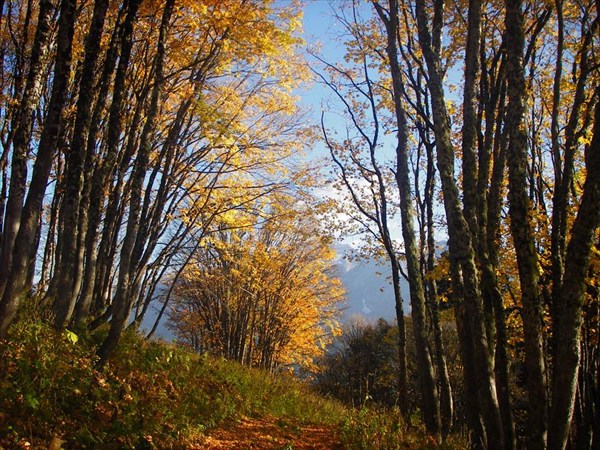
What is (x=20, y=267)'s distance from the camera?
4703 mm

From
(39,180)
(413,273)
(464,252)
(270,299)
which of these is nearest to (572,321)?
(464,252)

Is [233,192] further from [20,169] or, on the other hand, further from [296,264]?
[296,264]

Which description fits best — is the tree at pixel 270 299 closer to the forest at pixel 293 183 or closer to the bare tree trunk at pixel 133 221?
the forest at pixel 293 183

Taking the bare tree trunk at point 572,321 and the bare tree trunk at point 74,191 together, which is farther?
the bare tree trunk at point 74,191

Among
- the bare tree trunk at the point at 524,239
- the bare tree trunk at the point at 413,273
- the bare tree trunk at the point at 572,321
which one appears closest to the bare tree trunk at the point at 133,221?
the bare tree trunk at the point at 413,273

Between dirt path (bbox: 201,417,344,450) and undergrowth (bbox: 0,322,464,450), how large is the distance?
8.7 inches

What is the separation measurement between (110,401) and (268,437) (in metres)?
2.98

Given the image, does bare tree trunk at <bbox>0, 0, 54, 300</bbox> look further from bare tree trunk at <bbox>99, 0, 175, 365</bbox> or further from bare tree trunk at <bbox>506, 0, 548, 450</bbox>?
bare tree trunk at <bbox>506, 0, 548, 450</bbox>

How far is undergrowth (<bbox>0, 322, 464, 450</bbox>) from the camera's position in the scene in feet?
13.9

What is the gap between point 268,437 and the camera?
706 centimetres

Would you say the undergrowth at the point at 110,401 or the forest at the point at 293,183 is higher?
the forest at the point at 293,183

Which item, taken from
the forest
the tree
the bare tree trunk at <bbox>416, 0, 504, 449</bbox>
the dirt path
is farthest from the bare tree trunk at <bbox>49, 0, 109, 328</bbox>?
the tree

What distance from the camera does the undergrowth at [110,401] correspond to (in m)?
4.24

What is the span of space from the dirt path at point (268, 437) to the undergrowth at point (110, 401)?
22cm
